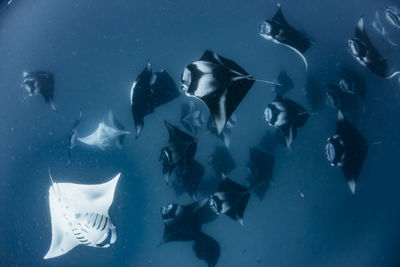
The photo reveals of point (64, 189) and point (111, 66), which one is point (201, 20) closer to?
point (111, 66)

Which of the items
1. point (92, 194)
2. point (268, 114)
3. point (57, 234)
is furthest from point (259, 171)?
point (57, 234)

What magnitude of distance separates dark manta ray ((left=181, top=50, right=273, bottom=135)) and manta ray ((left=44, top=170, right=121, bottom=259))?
2.81 ft

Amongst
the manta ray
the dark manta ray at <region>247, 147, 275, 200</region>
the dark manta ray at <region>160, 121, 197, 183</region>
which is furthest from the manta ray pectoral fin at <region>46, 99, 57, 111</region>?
the dark manta ray at <region>247, 147, 275, 200</region>

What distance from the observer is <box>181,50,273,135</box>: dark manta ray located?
149cm

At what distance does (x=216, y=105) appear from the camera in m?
1.52

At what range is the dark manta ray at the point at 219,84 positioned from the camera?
149 cm

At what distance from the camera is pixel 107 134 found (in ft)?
6.48

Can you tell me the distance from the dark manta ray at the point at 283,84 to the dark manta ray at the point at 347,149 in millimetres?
417

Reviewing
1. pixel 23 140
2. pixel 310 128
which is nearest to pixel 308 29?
pixel 310 128

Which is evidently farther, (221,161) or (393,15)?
(393,15)

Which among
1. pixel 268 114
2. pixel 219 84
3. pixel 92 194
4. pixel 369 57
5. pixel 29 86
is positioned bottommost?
pixel 92 194

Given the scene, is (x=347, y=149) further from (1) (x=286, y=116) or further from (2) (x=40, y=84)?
(2) (x=40, y=84)

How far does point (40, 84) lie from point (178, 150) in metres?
1.27

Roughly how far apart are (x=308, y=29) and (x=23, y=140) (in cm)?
247
